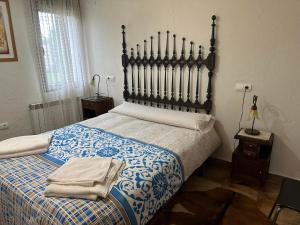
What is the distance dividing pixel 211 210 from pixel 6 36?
3.19 m

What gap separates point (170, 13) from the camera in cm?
265

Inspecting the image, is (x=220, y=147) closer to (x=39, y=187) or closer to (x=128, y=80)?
(x=128, y=80)

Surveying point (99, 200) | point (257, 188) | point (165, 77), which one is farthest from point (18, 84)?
point (257, 188)

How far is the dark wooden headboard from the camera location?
2576mm

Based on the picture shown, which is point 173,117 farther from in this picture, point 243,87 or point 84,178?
point 84,178

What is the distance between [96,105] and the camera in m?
3.32

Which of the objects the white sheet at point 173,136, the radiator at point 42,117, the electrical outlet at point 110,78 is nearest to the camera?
the white sheet at point 173,136

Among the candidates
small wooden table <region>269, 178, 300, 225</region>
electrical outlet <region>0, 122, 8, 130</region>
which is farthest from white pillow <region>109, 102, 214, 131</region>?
electrical outlet <region>0, 122, 8, 130</region>

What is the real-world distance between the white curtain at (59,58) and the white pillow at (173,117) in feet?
3.84

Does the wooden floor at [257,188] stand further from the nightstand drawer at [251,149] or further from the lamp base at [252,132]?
the lamp base at [252,132]

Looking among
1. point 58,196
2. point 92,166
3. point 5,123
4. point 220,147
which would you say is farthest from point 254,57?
point 5,123

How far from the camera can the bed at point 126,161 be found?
1.26 m

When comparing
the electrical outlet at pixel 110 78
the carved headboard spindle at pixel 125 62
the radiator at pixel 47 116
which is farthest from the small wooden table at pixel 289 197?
the radiator at pixel 47 116

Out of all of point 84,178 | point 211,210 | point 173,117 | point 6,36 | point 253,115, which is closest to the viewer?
point 84,178
